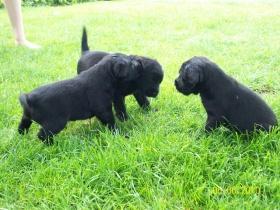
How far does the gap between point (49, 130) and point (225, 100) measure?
5.48 ft

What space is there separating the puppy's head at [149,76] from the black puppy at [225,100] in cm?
58

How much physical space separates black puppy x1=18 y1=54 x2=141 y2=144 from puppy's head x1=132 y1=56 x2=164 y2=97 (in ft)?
0.50

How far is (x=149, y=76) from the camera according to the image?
473cm

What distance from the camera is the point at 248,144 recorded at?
3.96 metres

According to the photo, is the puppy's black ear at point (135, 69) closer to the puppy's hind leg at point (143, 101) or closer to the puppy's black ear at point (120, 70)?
the puppy's black ear at point (120, 70)

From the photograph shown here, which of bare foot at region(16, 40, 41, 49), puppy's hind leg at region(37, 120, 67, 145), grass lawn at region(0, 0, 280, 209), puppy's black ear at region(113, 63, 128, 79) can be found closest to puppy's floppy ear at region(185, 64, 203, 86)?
grass lawn at region(0, 0, 280, 209)

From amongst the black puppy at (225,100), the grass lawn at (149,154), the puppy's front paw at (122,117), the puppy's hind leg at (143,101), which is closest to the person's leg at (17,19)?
the grass lawn at (149,154)

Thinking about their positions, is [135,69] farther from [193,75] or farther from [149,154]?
[149,154]

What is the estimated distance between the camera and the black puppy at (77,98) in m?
4.08

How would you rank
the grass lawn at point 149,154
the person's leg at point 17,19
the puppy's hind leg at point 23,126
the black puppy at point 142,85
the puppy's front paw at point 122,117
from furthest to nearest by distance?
the person's leg at point 17,19
the puppy's front paw at point 122,117
the black puppy at point 142,85
the puppy's hind leg at point 23,126
the grass lawn at point 149,154

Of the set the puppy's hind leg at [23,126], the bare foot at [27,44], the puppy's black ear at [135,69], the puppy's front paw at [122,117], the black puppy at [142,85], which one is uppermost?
the puppy's black ear at [135,69]

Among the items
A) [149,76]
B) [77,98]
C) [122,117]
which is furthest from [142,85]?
[77,98]

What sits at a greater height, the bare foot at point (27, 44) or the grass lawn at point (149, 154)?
the grass lawn at point (149, 154)

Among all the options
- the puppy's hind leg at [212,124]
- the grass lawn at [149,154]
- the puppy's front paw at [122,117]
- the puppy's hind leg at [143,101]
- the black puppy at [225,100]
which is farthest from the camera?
the puppy's hind leg at [143,101]
